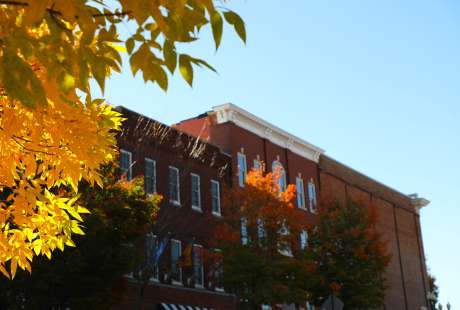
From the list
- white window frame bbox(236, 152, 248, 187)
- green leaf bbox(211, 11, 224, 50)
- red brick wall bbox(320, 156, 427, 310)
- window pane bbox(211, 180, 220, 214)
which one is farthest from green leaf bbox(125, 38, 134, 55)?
red brick wall bbox(320, 156, 427, 310)

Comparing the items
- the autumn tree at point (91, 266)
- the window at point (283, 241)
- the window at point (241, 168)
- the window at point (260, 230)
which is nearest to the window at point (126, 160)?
the window at point (260, 230)

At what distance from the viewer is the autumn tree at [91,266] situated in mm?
22109

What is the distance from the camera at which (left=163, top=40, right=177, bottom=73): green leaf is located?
13.6 feet

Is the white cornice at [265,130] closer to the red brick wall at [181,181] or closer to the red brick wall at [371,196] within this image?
the red brick wall at [371,196]

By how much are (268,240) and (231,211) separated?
258cm

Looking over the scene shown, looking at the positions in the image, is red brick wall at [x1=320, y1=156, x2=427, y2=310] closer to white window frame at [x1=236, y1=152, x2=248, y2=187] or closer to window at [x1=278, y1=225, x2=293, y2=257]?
white window frame at [x1=236, y1=152, x2=248, y2=187]

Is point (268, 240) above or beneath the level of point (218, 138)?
beneath

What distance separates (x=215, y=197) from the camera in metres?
38.5

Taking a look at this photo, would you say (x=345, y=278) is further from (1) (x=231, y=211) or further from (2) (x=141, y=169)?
(2) (x=141, y=169)

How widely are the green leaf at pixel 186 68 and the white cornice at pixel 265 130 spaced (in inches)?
1441

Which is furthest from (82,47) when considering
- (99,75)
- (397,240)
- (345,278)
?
(397,240)

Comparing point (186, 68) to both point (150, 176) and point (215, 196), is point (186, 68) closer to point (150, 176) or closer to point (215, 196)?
point (150, 176)

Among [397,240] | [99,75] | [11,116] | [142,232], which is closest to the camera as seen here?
[99,75]

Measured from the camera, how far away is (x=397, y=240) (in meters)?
60.7
